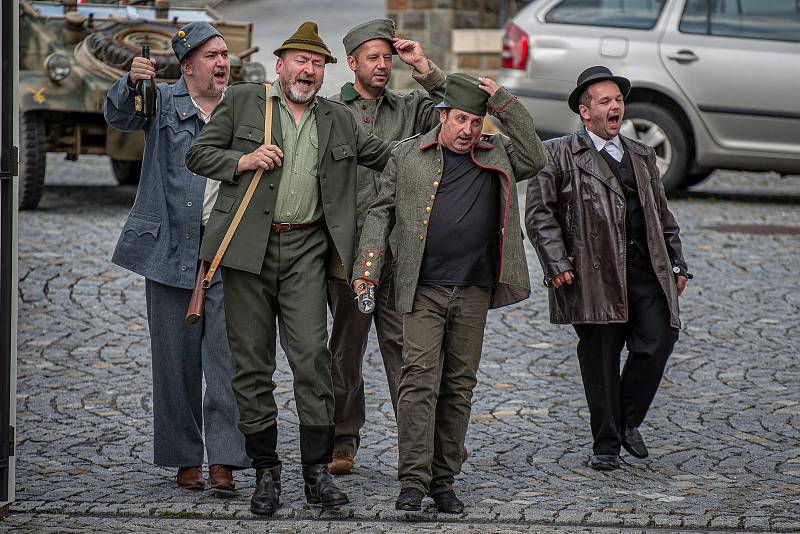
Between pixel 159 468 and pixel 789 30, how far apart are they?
8250 mm

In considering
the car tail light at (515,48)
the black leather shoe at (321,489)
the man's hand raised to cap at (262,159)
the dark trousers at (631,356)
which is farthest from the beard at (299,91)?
the car tail light at (515,48)

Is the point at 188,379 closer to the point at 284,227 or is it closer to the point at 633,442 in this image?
the point at 284,227

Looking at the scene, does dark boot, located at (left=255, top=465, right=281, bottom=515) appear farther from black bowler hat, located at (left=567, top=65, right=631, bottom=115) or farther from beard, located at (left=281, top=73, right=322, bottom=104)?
black bowler hat, located at (left=567, top=65, right=631, bottom=115)

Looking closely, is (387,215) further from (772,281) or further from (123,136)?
(123,136)

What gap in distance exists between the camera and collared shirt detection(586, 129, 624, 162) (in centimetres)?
648

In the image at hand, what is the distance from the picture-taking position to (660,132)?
41.2 ft

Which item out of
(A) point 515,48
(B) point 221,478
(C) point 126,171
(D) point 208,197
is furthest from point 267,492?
(C) point 126,171

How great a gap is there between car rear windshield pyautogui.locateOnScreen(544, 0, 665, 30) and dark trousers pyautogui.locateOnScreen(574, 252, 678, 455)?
669 centimetres

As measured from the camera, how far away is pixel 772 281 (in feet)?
32.7

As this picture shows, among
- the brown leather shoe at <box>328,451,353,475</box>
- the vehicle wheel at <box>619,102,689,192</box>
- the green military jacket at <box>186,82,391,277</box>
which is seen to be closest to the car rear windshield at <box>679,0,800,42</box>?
the vehicle wheel at <box>619,102,689,192</box>

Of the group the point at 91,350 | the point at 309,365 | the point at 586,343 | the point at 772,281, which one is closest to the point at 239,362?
the point at 309,365

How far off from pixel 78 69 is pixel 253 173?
696cm

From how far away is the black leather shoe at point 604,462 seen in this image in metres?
A: 6.34

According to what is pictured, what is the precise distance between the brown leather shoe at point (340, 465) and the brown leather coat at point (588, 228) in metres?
1.11
